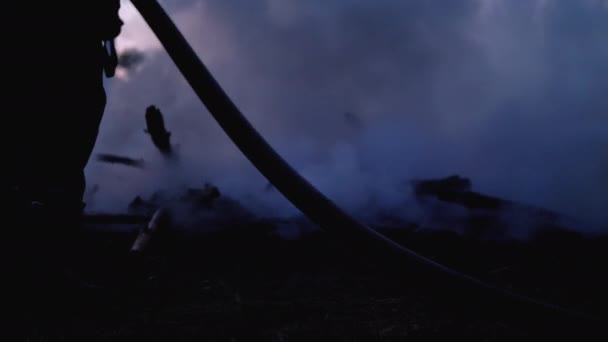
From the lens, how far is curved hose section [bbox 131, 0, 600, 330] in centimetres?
162

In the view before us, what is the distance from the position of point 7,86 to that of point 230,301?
6.27ft

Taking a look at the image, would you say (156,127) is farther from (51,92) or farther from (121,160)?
(51,92)

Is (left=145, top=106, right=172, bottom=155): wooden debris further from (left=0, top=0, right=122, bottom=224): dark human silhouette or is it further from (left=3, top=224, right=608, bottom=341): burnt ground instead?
(left=0, top=0, right=122, bottom=224): dark human silhouette

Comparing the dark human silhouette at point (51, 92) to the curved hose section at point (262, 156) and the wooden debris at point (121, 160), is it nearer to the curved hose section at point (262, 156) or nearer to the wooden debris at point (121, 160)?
the curved hose section at point (262, 156)

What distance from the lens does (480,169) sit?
248 inches

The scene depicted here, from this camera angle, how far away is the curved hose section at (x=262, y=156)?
162cm

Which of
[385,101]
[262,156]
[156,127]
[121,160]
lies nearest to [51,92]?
[262,156]

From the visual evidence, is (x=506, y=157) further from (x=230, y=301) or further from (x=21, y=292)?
(x=21, y=292)

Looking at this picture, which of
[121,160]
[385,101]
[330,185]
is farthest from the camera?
[385,101]

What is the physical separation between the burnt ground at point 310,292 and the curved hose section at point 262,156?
67 millimetres

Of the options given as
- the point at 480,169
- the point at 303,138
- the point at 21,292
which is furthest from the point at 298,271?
the point at 303,138

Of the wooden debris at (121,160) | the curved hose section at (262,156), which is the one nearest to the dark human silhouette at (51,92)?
the curved hose section at (262,156)

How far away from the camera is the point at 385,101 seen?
30.0ft

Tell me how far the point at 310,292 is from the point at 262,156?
66.2 inches
